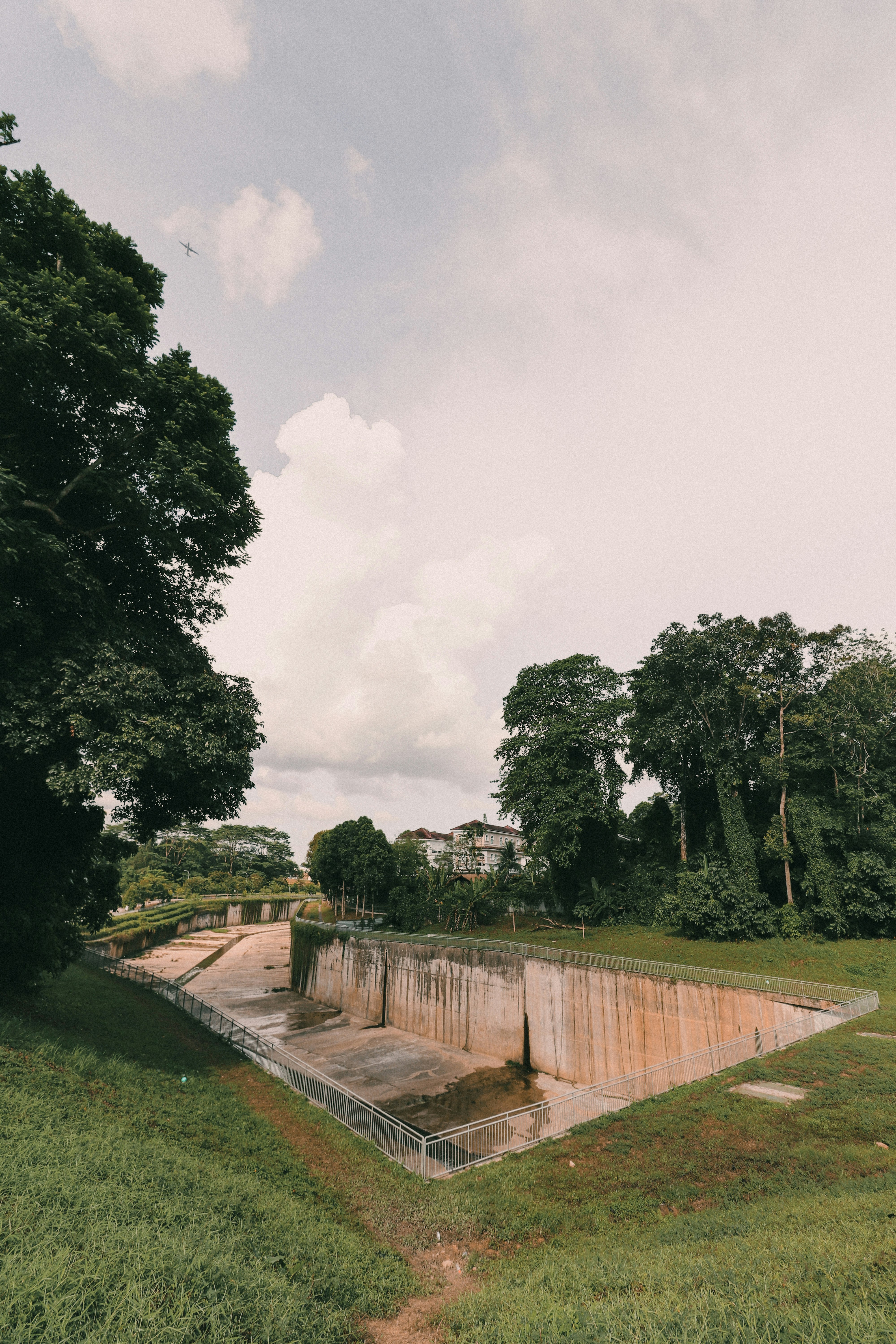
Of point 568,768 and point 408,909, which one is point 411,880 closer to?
point 408,909

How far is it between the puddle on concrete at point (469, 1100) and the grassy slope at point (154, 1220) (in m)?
10.6

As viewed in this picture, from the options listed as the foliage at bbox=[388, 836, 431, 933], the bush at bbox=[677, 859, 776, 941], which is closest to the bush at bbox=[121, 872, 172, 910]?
the foliage at bbox=[388, 836, 431, 933]

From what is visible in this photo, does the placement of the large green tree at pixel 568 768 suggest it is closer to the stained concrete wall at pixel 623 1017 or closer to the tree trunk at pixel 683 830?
the tree trunk at pixel 683 830

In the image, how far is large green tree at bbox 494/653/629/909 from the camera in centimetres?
3778

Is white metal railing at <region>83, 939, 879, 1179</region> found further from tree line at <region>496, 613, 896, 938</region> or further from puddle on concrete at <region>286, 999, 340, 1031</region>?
puddle on concrete at <region>286, 999, 340, 1031</region>

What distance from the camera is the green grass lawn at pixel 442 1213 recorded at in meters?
5.51

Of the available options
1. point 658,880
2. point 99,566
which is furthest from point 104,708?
point 658,880

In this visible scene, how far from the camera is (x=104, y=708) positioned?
13523 mm

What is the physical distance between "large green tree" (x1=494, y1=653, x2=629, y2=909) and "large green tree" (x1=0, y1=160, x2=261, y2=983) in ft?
84.2

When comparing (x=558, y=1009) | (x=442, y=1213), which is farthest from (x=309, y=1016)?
(x=442, y=1213)

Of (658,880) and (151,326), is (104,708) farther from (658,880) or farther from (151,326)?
(658,880)

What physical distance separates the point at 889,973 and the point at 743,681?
16.4m

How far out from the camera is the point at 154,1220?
7.17 meters

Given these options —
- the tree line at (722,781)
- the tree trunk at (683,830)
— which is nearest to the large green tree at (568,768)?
the tree line at (722,781)
